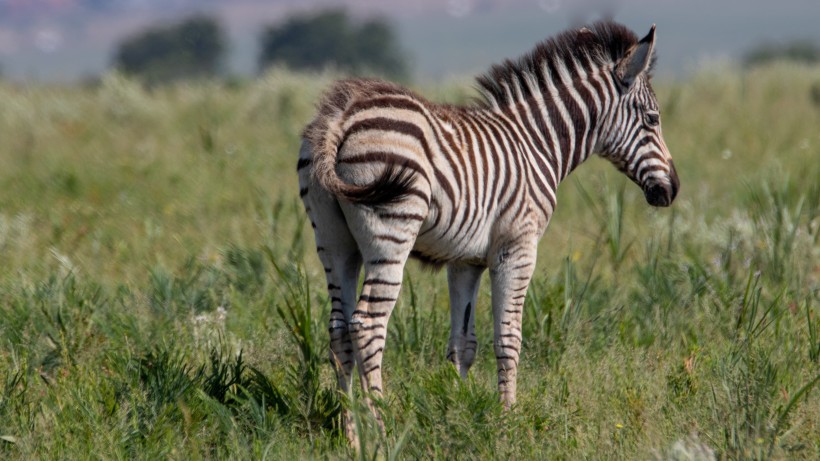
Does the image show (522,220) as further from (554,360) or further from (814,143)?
(814,143)

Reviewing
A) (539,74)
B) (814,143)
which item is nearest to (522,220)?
(539,74)

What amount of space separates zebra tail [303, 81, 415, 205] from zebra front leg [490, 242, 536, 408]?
0.79 meters

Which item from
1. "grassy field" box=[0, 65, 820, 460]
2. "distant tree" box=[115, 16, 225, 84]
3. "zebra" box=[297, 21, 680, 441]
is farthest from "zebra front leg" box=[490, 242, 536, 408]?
"distant tree" box=[115, 16, 225, 84]

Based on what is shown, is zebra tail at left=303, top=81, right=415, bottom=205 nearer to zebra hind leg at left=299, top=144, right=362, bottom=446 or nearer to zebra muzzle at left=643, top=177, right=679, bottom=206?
zebra hind leg at left=299, top=144, right=362, bottom=446

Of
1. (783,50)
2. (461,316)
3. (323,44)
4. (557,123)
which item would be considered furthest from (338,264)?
(783,50)

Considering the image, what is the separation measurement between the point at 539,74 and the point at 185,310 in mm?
2832

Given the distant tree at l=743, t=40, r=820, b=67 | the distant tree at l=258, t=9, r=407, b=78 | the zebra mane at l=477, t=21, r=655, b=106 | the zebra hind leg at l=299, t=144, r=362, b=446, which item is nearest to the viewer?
the zebra hind leg at l=299, t=144, r=362, b=446

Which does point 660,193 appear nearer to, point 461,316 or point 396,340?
point 461,316

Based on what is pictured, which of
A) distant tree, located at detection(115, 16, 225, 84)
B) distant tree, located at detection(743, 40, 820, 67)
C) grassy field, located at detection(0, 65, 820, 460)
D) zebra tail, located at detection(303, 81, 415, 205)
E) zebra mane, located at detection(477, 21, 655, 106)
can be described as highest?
distant tree, located at detection(743, 40, 820, 67)

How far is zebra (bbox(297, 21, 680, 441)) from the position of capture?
14.5 ft

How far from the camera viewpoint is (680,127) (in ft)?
47.3

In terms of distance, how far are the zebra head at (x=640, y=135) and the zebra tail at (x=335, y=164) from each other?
156cm

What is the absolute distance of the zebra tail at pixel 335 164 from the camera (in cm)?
427

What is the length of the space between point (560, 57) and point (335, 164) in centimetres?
164
